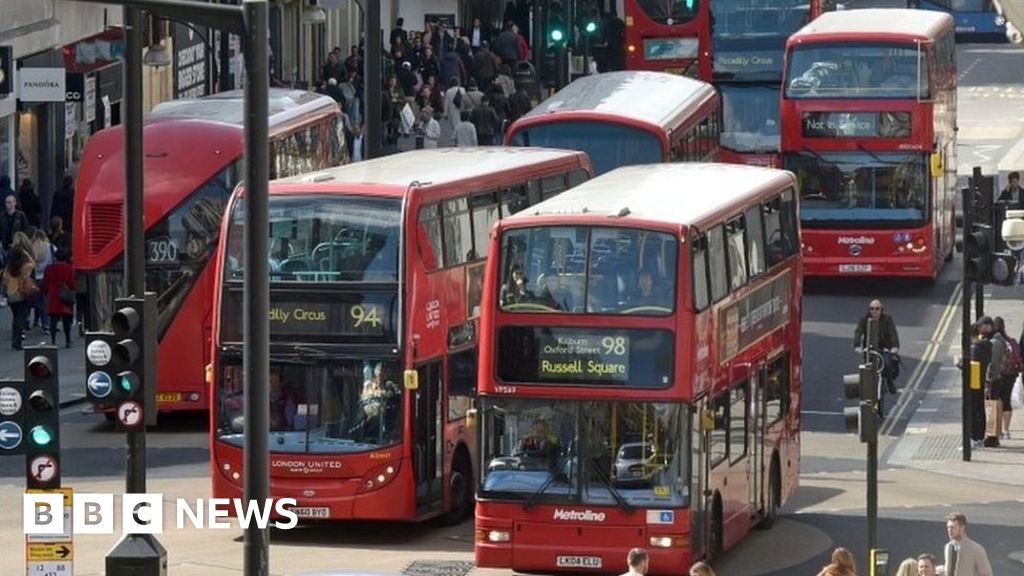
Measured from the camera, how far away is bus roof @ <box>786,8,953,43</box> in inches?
1813

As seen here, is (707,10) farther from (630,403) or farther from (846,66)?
(630,403)

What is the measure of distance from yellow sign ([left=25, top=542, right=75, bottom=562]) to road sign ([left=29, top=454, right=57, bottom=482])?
1.81 feet

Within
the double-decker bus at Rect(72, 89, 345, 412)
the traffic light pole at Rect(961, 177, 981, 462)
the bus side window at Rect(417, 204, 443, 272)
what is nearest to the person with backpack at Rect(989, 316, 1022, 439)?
the traffic light pole at Rect(961, 177, 981, 462)

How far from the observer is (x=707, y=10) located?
174 ft

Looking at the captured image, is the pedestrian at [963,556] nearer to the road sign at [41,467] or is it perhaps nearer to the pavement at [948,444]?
the road sign at [41,467]

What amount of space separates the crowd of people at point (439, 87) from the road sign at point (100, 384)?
2993 cm

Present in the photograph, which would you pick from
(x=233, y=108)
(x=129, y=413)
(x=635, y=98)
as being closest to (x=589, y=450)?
(x=129, y=413)

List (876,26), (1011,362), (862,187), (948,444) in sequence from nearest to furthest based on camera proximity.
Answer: (1011,362) < (948,444) < (862,187) < (876,26)

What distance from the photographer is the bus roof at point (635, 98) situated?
4053cm

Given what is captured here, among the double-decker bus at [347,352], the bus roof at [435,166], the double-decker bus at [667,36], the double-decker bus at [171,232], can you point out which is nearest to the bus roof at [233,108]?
the double-decker bus at [171,232]

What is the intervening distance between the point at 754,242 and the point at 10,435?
976 centimetres

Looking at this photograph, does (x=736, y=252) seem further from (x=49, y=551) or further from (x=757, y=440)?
(x=49, y=551)

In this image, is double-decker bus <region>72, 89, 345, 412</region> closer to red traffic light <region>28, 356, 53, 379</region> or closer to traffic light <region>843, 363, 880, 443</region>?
traffic light <region>843, 363, 880, 443</region>

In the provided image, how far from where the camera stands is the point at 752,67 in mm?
52188
